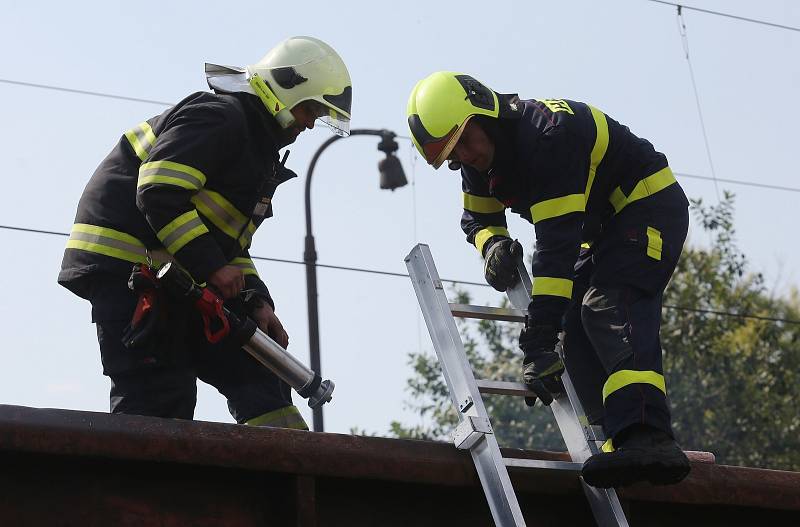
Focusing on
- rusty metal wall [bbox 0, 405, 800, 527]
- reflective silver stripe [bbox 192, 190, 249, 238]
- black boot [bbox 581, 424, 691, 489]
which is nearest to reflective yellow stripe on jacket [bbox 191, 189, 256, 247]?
reflective silver stripe [bbox 192, 190, 249, 238]

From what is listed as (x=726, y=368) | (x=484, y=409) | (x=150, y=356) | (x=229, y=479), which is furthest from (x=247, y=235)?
(x=726, y=368)

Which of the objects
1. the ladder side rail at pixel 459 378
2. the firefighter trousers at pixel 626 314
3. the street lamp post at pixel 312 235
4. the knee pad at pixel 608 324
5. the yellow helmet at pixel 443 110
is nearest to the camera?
the ladder side rail at pixel 459 378

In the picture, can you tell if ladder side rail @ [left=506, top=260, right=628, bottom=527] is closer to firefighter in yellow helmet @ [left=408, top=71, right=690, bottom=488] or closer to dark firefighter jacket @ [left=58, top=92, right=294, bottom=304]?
firefighter in yellow helmet @ [left=408, top=71, right=690, bottom=488]

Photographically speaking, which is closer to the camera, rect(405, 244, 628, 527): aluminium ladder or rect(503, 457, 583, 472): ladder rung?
rect(405, 244, 628, 527): aluminium ladder

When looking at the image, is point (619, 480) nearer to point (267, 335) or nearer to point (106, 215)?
point (267, 335)

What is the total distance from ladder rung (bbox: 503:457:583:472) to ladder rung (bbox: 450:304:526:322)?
615mm

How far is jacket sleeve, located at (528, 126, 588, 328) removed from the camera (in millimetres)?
4324

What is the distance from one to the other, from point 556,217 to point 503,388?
586mm

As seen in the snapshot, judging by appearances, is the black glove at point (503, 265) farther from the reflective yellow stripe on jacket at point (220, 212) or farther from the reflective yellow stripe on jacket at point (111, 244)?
A: the reflective yellow stripe on jacket at point (111, 244)

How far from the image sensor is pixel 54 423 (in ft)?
10.5

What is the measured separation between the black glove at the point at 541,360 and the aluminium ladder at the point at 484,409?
0.06 m

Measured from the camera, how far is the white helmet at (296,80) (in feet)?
16.1

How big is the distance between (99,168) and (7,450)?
185 cm

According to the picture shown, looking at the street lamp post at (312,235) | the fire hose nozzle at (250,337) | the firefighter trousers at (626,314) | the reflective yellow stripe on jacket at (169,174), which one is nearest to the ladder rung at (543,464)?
the firefighter trousers at (626,314)
